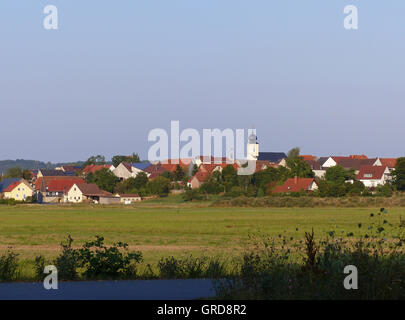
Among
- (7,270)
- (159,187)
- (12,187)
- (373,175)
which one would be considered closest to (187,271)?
(7,270)

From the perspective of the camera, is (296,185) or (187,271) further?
(296,185)

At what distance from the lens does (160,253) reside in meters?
36.0

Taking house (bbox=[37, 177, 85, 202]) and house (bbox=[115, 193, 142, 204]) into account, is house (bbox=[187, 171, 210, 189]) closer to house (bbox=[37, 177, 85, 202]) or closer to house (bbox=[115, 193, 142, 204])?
house (bbox=[115, 193, 142, 204])

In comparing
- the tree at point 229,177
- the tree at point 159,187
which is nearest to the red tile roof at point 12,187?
the tree at point 159,187

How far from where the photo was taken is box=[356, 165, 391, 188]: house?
18638cm

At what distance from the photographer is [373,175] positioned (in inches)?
7382

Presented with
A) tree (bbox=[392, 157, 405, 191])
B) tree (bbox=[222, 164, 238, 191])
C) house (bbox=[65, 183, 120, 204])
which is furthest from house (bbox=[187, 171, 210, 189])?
tree (bbox=[392, 157, 405, 191])

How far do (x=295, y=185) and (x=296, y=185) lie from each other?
0.33m

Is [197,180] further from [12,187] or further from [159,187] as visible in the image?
[12,187]

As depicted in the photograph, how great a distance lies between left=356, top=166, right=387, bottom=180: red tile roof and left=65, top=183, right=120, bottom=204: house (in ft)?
209

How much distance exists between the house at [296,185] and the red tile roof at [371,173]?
133 feet

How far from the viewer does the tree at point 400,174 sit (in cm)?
14012

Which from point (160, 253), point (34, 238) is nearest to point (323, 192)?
point (34, 238)
